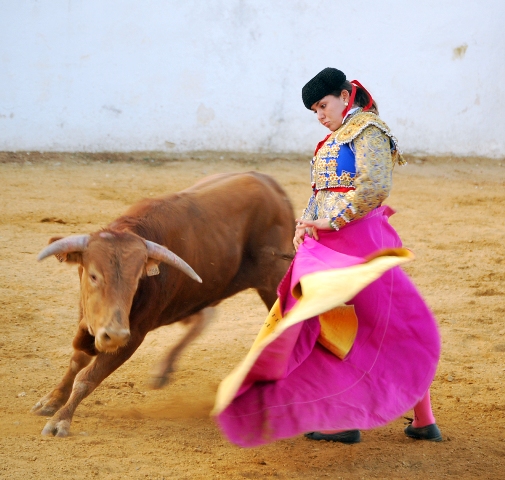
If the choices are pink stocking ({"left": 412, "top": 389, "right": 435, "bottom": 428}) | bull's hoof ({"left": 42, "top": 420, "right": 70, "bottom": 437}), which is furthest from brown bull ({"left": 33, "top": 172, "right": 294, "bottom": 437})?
pink stocking ({"left": 412, "top": 389, "right": 435, "bottom": 428})

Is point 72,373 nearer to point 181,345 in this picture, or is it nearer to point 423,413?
point 181,345

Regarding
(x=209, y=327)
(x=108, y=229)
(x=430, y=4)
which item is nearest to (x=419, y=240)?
(x=209, y=327)

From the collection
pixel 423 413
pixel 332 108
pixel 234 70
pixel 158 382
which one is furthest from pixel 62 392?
pixel 234 70

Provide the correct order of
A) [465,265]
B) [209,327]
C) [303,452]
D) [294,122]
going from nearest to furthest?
[303,452], [209,327], [465,265], [294,122]

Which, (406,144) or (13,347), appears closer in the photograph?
(13,347)

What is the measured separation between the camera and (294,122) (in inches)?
428

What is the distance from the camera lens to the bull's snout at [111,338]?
10.8 ft

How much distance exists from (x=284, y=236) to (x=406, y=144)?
23.5ft

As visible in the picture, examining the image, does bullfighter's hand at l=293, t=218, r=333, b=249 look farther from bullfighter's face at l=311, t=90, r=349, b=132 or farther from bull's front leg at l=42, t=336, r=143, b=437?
bull's front leg at l=42, t=336, r=143, b=437

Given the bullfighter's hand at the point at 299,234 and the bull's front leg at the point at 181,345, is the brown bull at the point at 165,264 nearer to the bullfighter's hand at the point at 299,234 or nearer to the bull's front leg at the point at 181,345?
the bull's front leg at the point at 181,345

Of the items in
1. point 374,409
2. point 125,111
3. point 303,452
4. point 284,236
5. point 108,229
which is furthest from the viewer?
point 125,111

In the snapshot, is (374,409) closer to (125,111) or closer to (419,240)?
(419,240)

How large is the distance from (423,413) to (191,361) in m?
1.68

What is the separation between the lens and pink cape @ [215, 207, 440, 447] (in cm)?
301
